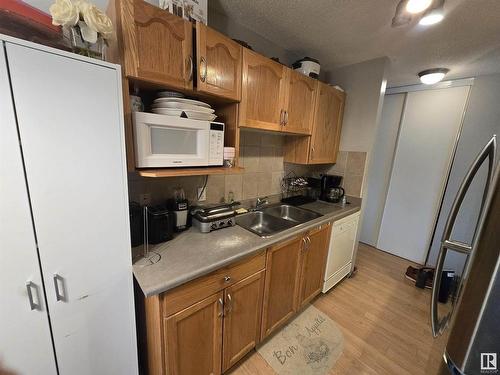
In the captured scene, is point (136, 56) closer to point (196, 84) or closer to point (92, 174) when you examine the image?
point (196, 84)

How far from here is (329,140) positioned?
2.12 metres

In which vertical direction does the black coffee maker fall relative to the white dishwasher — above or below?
above

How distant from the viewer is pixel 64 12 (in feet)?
2.20

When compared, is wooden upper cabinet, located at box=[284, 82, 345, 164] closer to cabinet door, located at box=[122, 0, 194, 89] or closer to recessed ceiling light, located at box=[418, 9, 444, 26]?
recessed ceiling light, located at box=[418, 9, 444, 26]

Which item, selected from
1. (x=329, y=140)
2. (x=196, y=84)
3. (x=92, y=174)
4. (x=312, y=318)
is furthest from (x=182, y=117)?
(x=312, y=318)

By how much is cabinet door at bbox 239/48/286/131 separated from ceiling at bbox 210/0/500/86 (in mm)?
365

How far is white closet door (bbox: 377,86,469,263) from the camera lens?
247cm

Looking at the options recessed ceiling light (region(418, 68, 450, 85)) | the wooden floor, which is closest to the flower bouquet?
the wooden floor

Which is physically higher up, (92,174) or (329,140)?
(329,140)

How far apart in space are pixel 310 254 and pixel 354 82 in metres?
1.84

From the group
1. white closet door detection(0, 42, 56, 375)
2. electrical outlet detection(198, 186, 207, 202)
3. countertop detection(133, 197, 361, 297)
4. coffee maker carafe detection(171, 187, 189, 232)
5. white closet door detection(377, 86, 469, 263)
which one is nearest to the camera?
white closet door detection(0, 42, 56, 375)

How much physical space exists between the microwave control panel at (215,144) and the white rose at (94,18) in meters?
0.58

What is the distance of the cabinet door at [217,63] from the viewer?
3.50 ft

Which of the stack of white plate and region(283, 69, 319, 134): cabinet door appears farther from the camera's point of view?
region(283, 69, 319, 134): cabinet door
